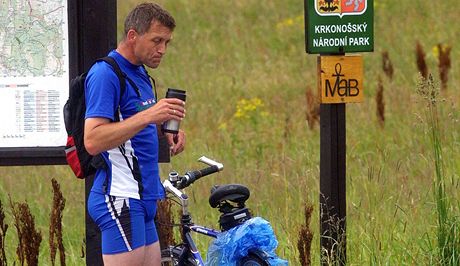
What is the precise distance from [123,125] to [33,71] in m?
1.68

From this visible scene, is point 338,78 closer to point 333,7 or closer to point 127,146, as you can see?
point 333,7

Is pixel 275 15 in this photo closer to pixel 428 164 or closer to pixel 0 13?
pixel 428 164

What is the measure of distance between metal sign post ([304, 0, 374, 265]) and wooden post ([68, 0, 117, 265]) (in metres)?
1.13

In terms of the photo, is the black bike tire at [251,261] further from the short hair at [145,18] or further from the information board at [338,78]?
the information board at [338,78]

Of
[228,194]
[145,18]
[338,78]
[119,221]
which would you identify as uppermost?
[145,18]

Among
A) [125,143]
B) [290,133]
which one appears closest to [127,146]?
[125,143]

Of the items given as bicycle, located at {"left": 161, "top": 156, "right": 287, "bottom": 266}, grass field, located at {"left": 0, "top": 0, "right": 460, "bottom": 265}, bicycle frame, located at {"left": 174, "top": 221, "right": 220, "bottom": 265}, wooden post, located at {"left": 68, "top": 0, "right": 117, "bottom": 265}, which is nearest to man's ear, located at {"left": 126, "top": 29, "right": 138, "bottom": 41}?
Result: bicycle, located at {"left": 161, "top": 156, "right": 287, "bottom": 266}

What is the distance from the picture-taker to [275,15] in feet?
65.0

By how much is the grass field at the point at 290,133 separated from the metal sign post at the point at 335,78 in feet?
0.99

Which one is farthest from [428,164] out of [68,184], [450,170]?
[68,184]

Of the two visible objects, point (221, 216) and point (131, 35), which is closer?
point (131, 35)

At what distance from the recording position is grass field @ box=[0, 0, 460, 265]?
769 centimetres

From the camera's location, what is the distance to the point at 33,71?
265 inches

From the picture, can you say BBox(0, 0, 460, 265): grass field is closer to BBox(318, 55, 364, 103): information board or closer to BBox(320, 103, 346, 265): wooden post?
BBox(320, 103, 346, 265): wooden post
